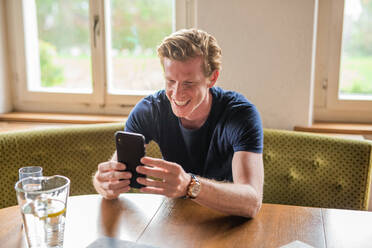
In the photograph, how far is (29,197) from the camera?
0.89 m

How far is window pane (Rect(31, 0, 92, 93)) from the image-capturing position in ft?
8.46

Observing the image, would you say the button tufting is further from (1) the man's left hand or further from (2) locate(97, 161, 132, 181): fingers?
(2) locate(97, 161, 132, 181): fingers

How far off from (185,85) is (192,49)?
0.44 feet

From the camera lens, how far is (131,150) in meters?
1.18

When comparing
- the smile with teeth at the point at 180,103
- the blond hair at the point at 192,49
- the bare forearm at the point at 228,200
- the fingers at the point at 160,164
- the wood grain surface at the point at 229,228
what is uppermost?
the blond hair at the point at 192,49

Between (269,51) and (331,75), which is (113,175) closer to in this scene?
(269,51)

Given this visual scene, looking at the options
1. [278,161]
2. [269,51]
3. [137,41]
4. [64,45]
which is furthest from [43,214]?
[64,45]

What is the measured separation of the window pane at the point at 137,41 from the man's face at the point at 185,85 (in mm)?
→ 1032

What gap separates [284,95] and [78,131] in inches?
41.8

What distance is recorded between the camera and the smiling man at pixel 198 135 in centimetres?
120

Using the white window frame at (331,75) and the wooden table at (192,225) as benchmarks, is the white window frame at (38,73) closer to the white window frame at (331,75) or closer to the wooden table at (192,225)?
the white window frame at (331,75)

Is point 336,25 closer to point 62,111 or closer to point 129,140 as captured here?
point 129,140

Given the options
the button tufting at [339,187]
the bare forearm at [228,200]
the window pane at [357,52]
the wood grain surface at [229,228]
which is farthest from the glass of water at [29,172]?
the window pane at [357,52]

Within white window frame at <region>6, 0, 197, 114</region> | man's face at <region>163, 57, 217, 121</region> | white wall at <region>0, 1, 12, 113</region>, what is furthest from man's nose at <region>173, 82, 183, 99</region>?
white wall at <region>0, 1, 12, 113</region>
